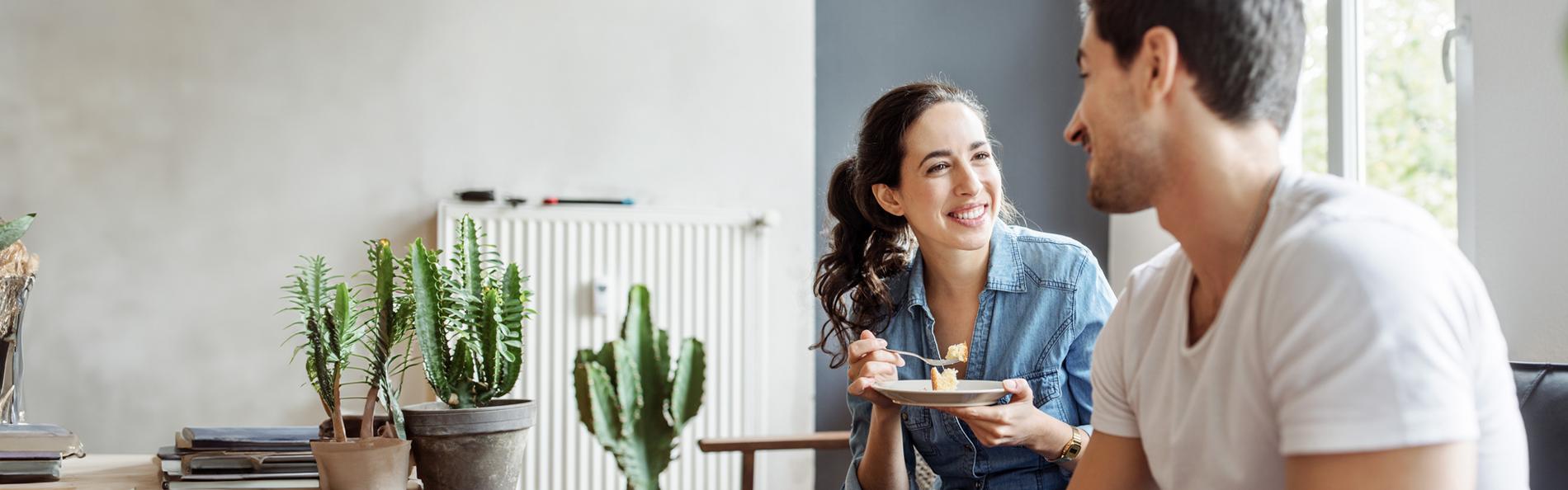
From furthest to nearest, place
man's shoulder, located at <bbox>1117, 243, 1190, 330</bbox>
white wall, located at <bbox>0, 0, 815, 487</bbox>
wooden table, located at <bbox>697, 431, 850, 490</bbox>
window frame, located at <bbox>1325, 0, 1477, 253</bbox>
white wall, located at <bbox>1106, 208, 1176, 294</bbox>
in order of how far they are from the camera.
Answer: white wall, located at <bbox>1106, 208, 1176, 294</bbox> < white wall, located at <bbox>0, 0, 815, 487</bbox> < window frame, located at <bbox>1325, 0, 1477, 253</bbox> < wooden table, located at <bbox>697, 431, 850, 490</bbox> < man's shoulder, located at <bbox>1117, 243, 1190, 330</bbox>

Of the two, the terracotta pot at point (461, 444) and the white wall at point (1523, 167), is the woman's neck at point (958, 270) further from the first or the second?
the white wall at point (1523, 167)

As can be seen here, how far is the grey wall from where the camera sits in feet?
10.8

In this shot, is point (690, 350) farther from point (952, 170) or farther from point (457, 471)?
point (952, 170)

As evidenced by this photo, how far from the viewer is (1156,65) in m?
0.95

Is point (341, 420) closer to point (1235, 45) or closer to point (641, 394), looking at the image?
Answer: point (641, 394)

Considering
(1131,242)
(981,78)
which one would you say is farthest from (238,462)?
(1131,242)

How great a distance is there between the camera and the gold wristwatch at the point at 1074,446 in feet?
5.27

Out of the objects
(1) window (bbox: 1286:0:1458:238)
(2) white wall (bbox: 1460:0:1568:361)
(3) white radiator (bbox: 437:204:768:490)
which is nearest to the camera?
(2) white wall (bbox: 1460:0:1568:361)

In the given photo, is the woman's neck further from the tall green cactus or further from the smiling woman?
the tall green cactus

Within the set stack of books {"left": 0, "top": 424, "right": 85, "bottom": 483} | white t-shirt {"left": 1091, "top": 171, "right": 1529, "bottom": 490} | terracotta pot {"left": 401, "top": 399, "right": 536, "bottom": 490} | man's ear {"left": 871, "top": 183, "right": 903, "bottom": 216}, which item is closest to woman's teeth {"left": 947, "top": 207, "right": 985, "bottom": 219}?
man's ear {"left": 871, "top": 183, "right": 903, "bottom": 216}

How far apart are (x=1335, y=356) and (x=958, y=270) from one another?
3.47ft

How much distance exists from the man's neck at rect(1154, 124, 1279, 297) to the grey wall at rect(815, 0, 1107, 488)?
2.28 metres

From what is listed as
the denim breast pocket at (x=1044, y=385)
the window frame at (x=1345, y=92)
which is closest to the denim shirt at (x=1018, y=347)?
the denim breast pocket at (x=1044, y=385)

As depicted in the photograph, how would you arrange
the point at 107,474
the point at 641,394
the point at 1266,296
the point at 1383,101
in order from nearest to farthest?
the point at 641,394, the point at 1266,296, the point at 107,474, the point at 1383,101
